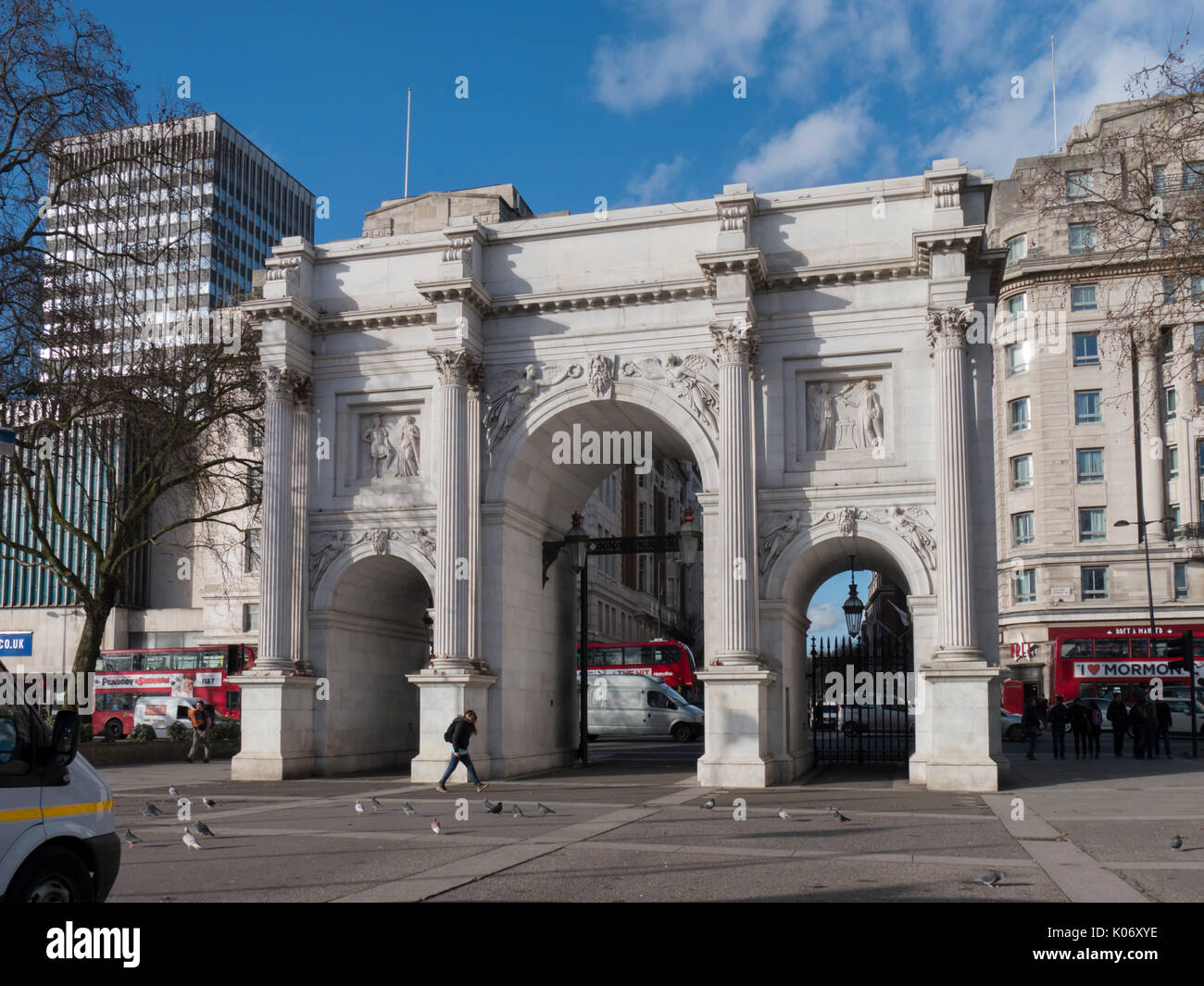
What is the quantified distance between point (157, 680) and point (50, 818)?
48.6 meters

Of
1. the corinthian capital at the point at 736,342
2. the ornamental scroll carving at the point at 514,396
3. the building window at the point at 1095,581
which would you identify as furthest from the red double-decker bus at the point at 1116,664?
the ornamental scroll carving at the point at 514,396

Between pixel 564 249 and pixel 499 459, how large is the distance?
540 centimetres

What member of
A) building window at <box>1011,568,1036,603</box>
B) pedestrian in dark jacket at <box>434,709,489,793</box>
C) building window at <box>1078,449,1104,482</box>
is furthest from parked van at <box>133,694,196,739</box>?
building window at <box>1078,449,1104,482</box>

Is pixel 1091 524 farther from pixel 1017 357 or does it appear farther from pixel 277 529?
pixel 277 529

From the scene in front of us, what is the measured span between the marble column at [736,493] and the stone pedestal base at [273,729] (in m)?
10.4

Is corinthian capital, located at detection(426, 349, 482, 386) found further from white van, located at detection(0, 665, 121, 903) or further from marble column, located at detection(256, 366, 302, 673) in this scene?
white van, located at detection(0, 665, 121, 903)

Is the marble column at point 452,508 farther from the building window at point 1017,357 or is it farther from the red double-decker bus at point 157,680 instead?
the building window at point 1017,357

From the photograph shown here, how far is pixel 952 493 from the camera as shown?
25594 mm

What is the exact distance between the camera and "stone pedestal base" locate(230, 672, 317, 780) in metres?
28.2

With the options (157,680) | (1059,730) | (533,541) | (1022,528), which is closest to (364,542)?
(533,541)

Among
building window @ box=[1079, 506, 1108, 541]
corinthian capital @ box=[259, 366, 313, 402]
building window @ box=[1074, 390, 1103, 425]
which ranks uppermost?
building window @ box=[1074, 390, 1103, 425]

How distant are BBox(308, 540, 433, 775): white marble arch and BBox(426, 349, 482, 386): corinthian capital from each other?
4327 millimetres

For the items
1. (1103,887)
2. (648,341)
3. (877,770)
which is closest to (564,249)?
(648,341)

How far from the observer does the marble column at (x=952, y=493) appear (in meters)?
25.1
